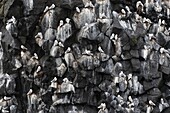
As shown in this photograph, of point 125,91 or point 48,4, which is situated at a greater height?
point 48,4

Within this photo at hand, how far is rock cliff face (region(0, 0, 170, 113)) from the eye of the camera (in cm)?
1352

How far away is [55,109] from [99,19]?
2915 millimetres

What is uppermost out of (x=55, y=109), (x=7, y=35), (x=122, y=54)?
(x=7, y=35)

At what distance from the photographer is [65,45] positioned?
546 inches

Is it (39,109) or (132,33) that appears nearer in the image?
(39,109)

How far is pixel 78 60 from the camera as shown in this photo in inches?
533

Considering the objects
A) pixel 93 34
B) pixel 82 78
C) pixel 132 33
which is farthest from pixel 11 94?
pixel 132 33

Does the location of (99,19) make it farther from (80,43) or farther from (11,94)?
(11,94)

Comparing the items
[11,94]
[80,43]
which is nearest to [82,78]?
[80,43]

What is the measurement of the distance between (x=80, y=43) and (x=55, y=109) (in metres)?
2.04

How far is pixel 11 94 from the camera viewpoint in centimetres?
1367

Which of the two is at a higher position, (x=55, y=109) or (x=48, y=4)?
(x=48, y=4)

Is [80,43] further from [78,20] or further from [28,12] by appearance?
[28,12]

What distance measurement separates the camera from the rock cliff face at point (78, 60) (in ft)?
44.3
